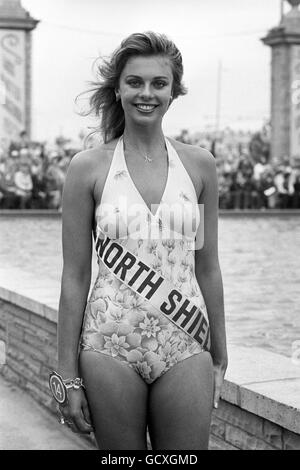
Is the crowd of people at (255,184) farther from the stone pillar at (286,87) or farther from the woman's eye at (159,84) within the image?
the woman's eye at (159,84)

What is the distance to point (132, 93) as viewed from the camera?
274cm

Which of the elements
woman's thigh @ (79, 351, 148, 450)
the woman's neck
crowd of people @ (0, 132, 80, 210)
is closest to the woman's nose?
the woman's neck

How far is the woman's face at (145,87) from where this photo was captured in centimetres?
272

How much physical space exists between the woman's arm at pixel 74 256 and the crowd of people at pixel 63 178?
68.0 ft

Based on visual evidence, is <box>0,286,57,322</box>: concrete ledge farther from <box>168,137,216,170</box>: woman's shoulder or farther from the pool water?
<box>168,137,216,170</box>: woman's shoulder

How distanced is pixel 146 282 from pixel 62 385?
1.29 ft

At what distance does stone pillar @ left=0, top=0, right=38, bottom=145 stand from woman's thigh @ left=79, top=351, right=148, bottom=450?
28.2 meters

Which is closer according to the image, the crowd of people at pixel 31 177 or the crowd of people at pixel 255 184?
the crowd of people at pixel 31 177

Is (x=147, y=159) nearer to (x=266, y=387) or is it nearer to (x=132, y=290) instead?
(x=132, y=290)

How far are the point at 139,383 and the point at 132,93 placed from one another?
864mm

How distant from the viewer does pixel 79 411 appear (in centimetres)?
268

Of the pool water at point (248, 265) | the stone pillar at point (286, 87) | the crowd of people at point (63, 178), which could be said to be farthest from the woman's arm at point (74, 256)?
the stone pillar at point (286, 87)

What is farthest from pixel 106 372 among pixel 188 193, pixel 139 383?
pixel 188 193
